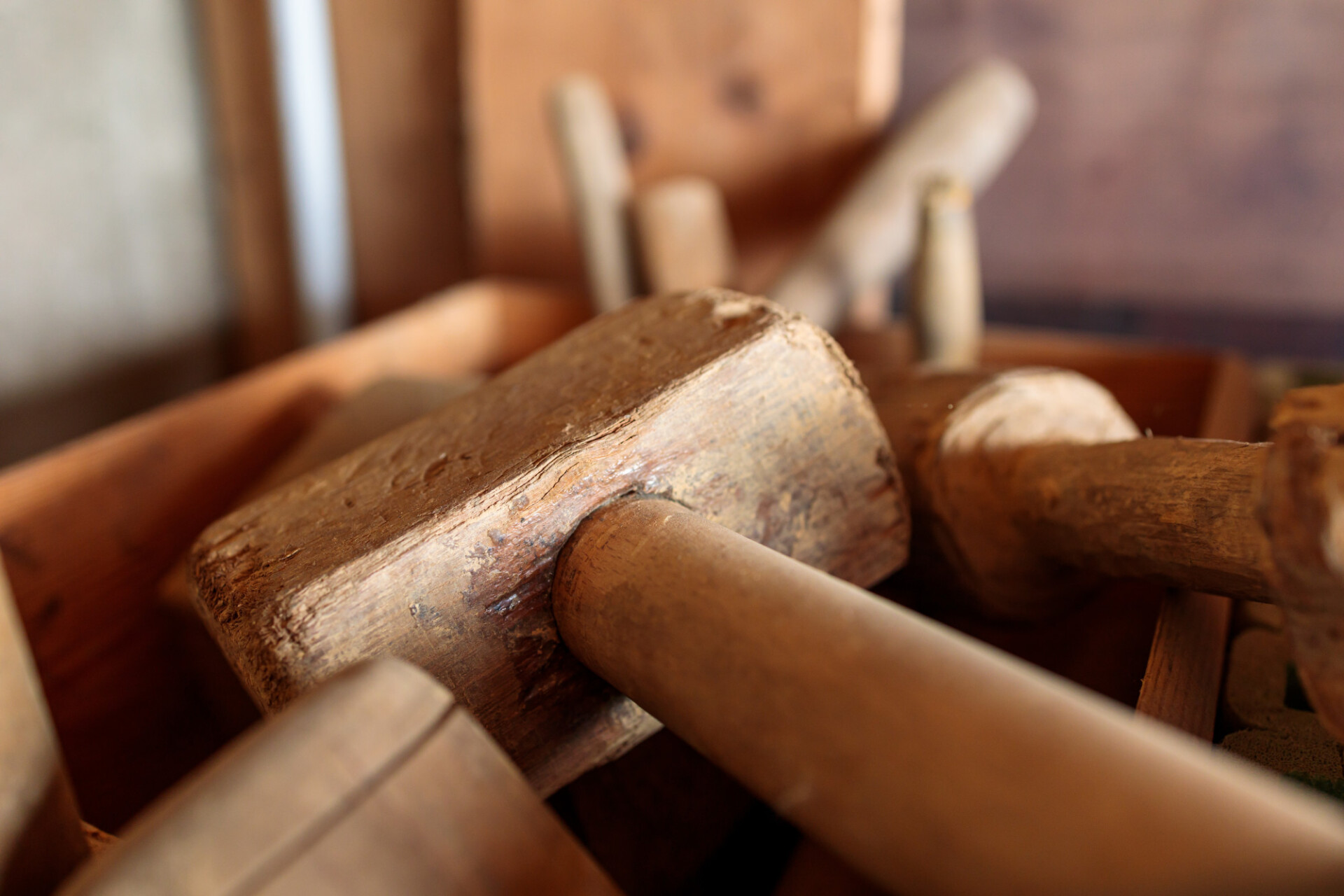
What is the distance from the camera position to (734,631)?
→ 43cm

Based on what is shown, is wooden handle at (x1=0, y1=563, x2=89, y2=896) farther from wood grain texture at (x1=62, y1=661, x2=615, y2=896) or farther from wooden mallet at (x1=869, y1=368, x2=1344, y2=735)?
wooden mallet at (x1=869, y1=368, x2=1344, y2=735)

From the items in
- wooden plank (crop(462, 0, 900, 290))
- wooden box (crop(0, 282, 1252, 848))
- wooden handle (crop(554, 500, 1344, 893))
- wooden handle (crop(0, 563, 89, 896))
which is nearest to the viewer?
wooden handle (crop(554, 500, 1344, 893))

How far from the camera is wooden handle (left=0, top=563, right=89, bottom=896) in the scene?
1.46ft

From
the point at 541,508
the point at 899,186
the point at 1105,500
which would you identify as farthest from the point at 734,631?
the point at 899,186

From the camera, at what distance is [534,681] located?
1.78 feet

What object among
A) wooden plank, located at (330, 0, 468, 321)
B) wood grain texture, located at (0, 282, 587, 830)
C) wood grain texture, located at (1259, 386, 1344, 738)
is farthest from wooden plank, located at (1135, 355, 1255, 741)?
wooden plank, located at (330, 0, 468, 321)

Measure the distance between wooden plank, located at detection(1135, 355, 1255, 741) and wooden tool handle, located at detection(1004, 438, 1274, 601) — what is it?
0.13 feet

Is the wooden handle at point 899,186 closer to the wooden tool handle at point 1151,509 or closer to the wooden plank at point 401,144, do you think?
the wooden tool handle at point 1151,509

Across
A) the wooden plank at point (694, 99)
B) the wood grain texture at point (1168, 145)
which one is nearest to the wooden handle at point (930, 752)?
the wooden plank at point (694, 99)

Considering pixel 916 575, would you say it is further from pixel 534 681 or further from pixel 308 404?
pixel 308 404

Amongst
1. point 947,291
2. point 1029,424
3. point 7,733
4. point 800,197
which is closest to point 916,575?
point 1029,424

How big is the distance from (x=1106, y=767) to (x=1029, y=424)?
40 cm

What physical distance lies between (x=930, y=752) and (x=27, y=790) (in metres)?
0.42

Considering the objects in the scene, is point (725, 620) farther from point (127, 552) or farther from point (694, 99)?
point (694, 99)
